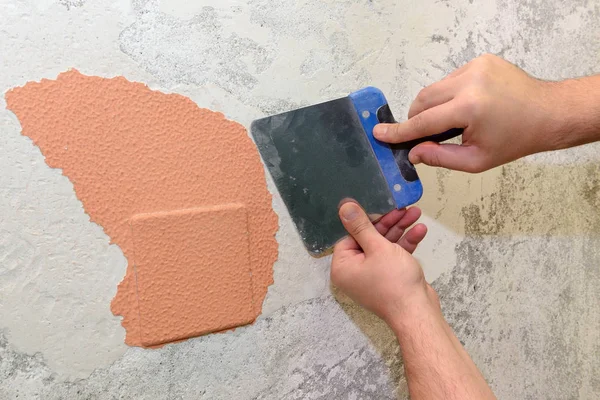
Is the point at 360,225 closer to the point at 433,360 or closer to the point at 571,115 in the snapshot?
the point at 433,360

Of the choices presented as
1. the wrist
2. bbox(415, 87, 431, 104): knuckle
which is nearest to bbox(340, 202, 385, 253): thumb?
the wrist

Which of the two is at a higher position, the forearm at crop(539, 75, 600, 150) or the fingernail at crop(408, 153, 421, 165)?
the forearm at crop(539, 75, 600, 150)

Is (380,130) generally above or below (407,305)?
above

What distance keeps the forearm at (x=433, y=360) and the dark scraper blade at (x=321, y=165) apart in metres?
0.24

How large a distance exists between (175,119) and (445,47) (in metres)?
0.75

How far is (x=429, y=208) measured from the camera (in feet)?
3.95

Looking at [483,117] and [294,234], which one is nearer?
[483,117]

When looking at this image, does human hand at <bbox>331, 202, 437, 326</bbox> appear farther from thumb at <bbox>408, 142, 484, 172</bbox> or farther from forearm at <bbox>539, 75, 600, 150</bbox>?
forearm at <bbox>539, 75, 600, 150</bbox>

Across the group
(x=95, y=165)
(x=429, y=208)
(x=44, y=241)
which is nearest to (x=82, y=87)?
(x=95, y=165)

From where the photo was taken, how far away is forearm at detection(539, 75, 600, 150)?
1.00m

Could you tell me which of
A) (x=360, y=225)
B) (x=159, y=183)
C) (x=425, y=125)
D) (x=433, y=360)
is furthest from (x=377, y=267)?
(x=159, y=183)

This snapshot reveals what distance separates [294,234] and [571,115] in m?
0.69

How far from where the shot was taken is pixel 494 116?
0.92 meters

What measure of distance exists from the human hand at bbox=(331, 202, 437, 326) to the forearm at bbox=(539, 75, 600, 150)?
354 millimetres
